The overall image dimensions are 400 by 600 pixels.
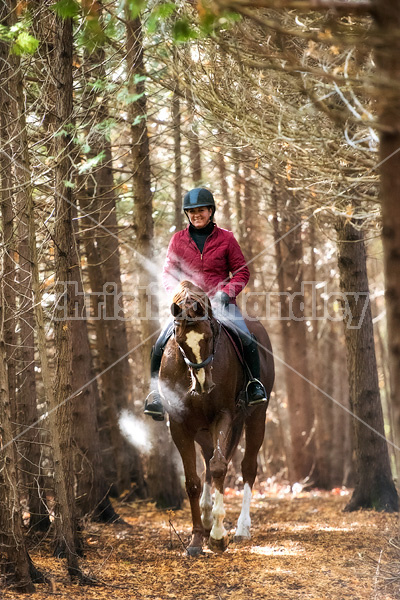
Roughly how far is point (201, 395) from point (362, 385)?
12.4 feet

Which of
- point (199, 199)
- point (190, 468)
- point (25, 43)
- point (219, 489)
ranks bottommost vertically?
point (219, 489)

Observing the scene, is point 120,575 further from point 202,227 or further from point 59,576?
point 202,227

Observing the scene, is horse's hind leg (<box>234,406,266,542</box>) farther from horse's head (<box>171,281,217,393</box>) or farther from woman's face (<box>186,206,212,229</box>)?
woman's face (<box>186,206,212,229</box>)

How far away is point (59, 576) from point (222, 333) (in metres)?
3.15

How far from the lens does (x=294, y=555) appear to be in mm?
7113

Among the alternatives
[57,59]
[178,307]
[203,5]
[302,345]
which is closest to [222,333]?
[178,307]

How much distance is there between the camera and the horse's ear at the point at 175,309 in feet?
22.1

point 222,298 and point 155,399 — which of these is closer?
point 222,298

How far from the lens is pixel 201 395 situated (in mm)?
7188

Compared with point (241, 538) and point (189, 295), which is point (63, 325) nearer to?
point (189, 295)

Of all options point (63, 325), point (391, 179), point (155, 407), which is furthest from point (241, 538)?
point (391, 179)

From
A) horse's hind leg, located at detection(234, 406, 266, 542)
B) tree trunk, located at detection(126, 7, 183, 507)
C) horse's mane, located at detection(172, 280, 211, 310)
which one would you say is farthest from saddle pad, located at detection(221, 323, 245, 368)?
tree trunk, located at detection(126, 7, 183, 507)

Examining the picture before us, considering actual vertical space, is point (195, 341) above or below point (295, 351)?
above

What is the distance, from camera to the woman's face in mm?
8109
